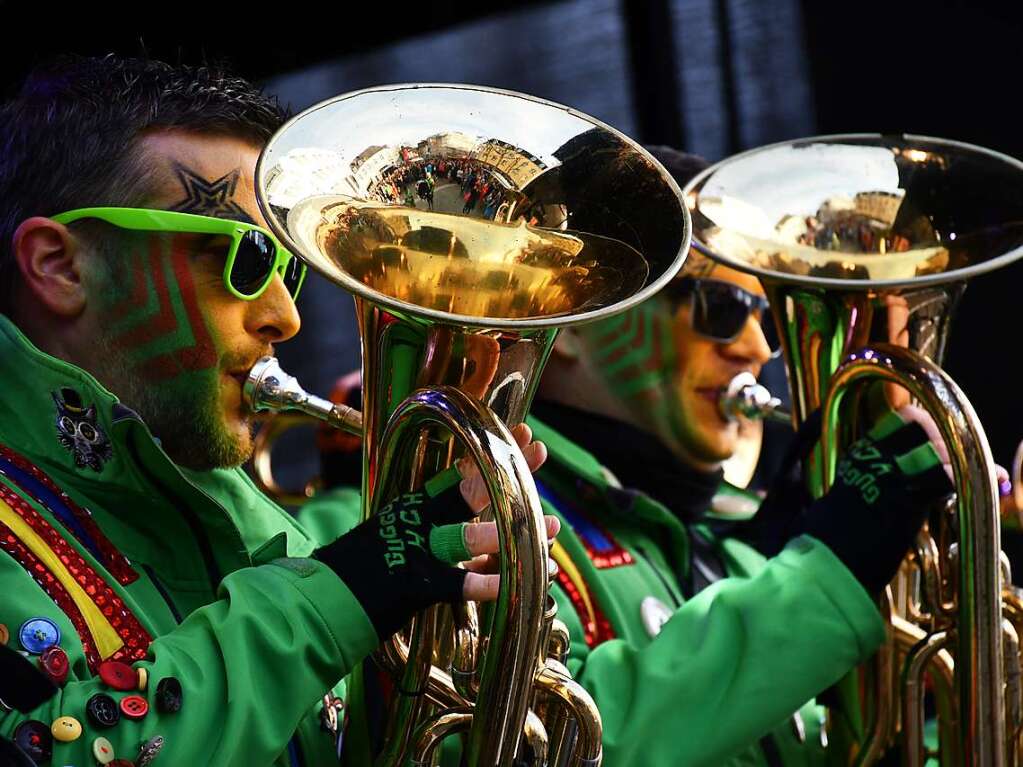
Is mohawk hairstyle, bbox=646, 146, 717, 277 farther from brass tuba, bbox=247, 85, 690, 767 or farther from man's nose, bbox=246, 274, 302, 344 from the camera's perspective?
man's nose, bbox=246, 274, 302, 344

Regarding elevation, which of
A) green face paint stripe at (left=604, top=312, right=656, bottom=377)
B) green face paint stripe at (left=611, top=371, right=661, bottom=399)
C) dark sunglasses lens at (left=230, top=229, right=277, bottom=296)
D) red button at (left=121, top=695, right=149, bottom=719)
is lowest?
green face paint stripe at (left=611, top=371, right=661, bottom=399)

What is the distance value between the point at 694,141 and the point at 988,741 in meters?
2.56

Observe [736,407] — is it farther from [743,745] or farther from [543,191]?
[543,191]

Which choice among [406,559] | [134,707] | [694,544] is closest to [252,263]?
[406,559]

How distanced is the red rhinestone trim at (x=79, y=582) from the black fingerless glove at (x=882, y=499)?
3.42ft

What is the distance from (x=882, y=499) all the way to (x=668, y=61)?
247cm

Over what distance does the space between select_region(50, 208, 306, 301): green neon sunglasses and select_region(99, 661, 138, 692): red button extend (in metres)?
0.58

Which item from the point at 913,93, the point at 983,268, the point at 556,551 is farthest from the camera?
the point at 913,93

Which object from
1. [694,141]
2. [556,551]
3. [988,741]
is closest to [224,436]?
[556,551]

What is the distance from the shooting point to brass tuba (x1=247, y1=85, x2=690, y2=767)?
6.73 ft

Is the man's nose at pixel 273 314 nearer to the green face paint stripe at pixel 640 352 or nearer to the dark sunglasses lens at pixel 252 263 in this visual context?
the dark sunglasses lens at pixel 252 263

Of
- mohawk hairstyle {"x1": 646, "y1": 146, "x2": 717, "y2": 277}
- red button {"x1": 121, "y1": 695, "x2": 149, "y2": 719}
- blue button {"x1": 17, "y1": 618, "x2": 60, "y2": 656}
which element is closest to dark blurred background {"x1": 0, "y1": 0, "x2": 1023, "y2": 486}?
mohawk hairstyle {"x1": 646, "y1": 146, "x2": 717, "y2": 277}

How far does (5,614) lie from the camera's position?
2035 mm

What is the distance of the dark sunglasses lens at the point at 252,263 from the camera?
2.40 metres
